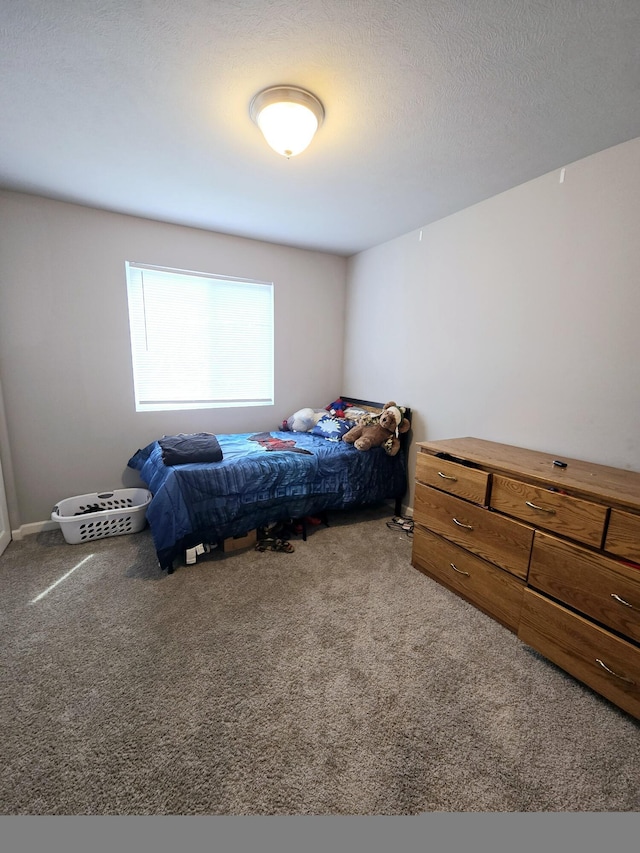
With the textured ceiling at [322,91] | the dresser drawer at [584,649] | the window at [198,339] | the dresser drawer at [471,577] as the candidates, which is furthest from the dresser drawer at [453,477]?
the window at [198,339]

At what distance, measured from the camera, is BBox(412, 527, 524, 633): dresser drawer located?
1.66 meters

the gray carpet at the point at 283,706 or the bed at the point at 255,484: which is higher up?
the bed at the point at 255,484

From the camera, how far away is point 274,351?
11.1 feet

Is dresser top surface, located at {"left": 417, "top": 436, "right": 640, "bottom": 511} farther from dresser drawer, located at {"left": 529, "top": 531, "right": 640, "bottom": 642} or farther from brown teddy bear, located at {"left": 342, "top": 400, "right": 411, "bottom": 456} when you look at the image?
brown teddy bear, located at {"left": 342, "top": 400, "right": 411, "bottom": 456}

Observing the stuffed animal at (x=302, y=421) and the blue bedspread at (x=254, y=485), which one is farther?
the stuffed animal at (x=302, y=421)

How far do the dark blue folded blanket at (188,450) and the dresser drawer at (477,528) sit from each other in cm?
142

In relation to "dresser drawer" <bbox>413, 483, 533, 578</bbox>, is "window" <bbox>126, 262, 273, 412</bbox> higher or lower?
higher

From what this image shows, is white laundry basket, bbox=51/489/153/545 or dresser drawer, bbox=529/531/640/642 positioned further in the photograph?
white laundry basket, bbox=51/489/153/545

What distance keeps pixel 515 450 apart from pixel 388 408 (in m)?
1.09

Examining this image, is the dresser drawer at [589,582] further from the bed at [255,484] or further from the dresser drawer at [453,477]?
the bed at [255,484]

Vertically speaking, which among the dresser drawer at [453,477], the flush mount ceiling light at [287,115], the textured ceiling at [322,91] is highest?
the textured ceiling at [322,91]

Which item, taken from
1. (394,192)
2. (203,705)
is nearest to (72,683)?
(203,705)

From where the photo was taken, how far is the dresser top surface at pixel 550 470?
133 centimetres

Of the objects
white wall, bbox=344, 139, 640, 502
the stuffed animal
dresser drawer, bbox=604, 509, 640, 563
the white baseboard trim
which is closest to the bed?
the stuffed animal
